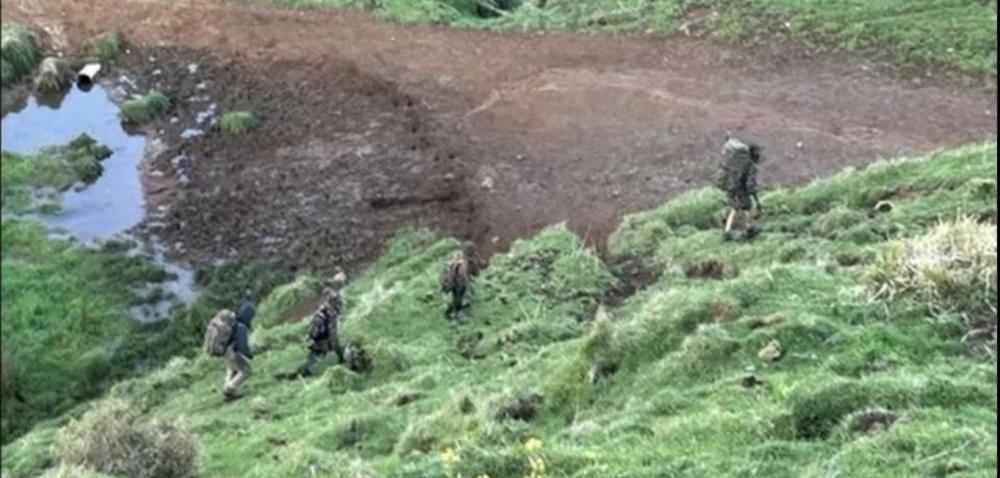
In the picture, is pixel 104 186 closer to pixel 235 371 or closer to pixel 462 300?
pixel 235 371

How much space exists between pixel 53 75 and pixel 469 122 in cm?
879

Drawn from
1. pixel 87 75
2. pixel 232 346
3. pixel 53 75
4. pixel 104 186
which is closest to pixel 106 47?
pixel 87 75

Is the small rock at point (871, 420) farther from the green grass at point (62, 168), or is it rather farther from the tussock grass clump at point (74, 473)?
the green grass at point (62, 168)

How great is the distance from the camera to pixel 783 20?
95.6ft

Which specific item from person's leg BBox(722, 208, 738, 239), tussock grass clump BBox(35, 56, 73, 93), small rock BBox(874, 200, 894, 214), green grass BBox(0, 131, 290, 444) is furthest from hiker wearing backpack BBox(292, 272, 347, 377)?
tussock grass clump BBox(35, 56, 73, 93)

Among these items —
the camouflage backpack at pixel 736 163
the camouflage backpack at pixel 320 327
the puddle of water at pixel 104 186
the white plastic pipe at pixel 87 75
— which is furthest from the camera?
the white plastic pipe at pixel 87 75

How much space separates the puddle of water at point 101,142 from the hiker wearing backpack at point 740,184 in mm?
10210

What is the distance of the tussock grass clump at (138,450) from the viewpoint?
39.5 feet

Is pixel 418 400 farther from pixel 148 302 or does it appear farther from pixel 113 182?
pixel 113 182

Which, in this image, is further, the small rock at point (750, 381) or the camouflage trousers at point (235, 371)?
the camouflage trousers at point (235, 371)

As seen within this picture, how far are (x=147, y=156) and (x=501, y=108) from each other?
662 centimetres

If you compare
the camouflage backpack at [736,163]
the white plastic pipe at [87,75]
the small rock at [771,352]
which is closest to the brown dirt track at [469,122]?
the white plastic pipe at [87,75]

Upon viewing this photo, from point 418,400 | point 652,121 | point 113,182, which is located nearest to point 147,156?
point 113,182

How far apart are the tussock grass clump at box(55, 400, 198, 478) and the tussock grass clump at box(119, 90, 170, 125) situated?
597 inches
